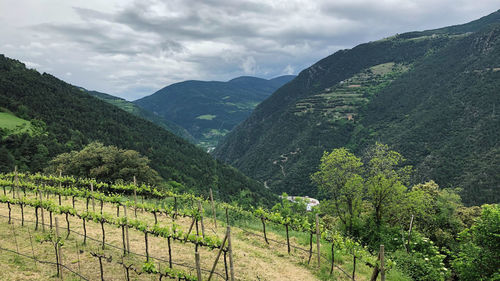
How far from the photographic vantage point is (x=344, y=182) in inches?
1163

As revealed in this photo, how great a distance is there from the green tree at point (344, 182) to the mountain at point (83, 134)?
38.7 meters

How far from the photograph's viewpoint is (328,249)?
16.8 m

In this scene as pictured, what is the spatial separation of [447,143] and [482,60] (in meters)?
65.8

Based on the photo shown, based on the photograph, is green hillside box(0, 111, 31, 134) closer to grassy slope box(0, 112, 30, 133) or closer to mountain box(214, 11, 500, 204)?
grassy slope box(0, 112, 30, 133)

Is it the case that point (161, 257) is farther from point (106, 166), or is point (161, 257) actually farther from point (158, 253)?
point (106, 166)

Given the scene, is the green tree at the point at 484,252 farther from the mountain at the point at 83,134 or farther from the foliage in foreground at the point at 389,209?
the mountain at the point at 83,134

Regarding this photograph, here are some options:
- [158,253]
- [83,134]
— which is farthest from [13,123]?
[158,253]

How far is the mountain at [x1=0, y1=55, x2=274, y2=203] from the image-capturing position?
205 feet

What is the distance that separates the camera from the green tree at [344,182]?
28109 millimetres

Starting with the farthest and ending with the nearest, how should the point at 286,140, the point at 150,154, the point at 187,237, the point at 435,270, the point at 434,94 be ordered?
1. the point at 286,140
2. the point at 434,94
3. the point at 150,154
4. the point at 435,270
5. the point at 187,237

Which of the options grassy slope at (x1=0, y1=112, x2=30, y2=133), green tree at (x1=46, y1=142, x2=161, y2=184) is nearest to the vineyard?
green tree at (x1=46, y1=142, x2=161, y2=184)

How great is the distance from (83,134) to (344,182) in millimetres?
75956

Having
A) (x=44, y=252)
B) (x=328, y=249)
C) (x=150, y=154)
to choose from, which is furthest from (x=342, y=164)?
(x=150, y=154)

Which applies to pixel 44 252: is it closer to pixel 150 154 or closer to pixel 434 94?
pixel 150 154
